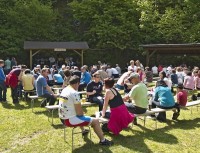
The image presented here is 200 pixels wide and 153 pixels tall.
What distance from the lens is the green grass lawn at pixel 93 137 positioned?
22.5 ft

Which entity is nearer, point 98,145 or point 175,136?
point 98,145

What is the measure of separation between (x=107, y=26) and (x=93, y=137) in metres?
24.5

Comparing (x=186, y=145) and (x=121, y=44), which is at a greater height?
(x=121, y=44)

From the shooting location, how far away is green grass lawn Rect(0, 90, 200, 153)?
6.85 m

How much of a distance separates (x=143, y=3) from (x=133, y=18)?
215cm

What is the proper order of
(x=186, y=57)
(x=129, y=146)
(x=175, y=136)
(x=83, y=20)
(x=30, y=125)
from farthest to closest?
(x=83, y=20) < (x=186, y=57) < (x=30, y=125) < (x=175, y=136) < (x=129, y=146)

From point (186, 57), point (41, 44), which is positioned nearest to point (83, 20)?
point (41, 44)

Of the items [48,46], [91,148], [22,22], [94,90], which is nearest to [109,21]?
[48,46]

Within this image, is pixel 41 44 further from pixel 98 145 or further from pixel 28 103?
pixel 98 145

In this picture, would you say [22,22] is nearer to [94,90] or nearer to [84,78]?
[84,78]

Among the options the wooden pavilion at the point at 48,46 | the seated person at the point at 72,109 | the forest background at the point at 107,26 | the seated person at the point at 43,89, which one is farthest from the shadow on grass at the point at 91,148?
the forest background at the point at 107,26

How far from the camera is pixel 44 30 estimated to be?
104 feet

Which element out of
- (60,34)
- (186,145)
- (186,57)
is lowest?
(186,145)

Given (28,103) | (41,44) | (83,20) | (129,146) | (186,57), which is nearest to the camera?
(129,146)
